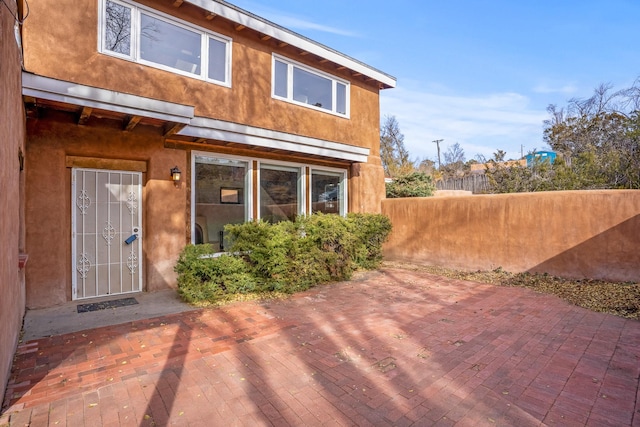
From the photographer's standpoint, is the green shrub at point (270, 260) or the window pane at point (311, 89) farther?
the window pane at point (311, 89)

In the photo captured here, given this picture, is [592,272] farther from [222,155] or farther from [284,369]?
[222,155]

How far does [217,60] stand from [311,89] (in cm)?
283

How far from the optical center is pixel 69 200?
19.2 feet

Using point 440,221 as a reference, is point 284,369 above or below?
below

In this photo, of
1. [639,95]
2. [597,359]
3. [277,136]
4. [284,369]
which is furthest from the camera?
[639,95]

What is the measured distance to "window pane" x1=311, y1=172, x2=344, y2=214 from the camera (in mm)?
9656

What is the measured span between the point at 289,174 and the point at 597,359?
728 centimetres

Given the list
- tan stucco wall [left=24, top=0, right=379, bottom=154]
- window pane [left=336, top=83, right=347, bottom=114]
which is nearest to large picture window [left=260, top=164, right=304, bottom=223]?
tan stucco wall [left=24, top=0, right=379, bottom=154]

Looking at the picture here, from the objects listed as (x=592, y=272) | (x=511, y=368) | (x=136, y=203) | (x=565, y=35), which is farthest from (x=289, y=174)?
(x=565, y=35)

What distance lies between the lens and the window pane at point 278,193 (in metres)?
8.45

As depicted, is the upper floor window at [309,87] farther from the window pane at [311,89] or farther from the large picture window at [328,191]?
the large picture window at [328,191]

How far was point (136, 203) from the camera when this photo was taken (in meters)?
6.54

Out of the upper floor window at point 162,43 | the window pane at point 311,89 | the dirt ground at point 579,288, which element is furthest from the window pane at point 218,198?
the dirt ground at point 579,288

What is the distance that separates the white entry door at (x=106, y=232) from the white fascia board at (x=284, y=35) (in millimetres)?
3888
